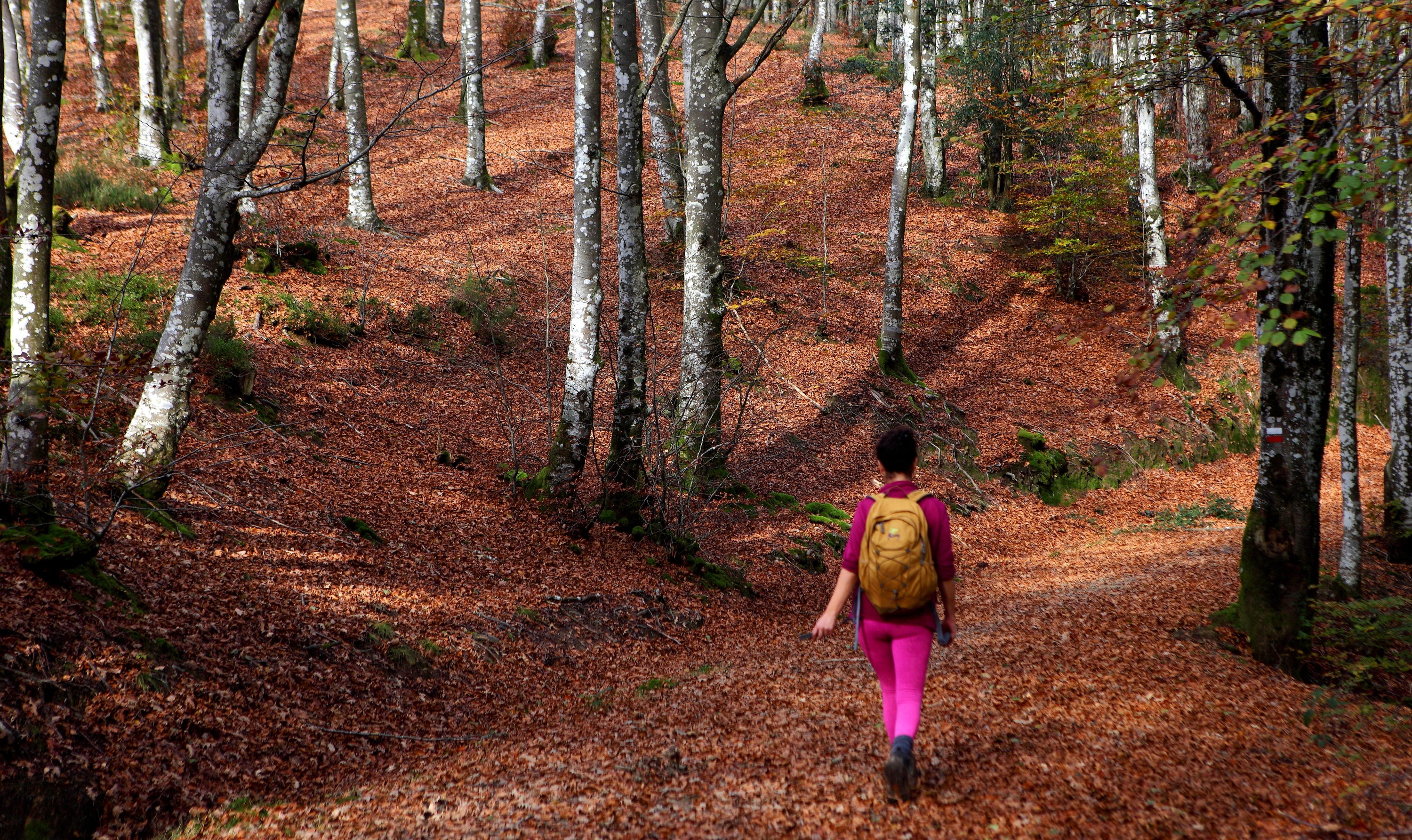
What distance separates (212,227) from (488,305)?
7.79m

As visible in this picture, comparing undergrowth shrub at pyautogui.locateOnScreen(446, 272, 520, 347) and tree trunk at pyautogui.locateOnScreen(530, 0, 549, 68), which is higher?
tree trunk at pyautogui.locateOnScreen(530, 0, 549, 68)

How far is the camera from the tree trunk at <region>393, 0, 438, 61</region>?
91.0ft

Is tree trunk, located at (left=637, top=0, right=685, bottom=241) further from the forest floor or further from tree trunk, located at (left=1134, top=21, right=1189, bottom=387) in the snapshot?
tree trunk, located at (left=1134, top=21, right=1189, bottom=387)

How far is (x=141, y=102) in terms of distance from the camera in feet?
49.5

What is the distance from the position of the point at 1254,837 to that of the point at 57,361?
6.51 metres

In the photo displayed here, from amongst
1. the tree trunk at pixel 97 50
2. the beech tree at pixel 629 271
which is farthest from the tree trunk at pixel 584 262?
the tree trunk at pixel 97 50

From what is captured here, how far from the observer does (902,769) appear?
3.63 metres

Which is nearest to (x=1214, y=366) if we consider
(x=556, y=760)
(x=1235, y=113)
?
(x=1235, y=113)

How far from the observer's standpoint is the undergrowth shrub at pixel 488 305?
1339 cm

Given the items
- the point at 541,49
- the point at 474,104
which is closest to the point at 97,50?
the point at 474,104

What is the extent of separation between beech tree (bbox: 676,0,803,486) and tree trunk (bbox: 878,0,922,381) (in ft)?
16.3

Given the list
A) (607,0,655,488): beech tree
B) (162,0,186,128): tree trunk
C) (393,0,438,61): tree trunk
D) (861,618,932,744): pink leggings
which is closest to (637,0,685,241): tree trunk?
(607,0,655,488): beech tree

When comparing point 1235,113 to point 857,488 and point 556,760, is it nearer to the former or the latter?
point 857,488

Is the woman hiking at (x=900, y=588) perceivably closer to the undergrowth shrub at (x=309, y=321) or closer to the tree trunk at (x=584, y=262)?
the tree trunk at (x=584, y=262)
